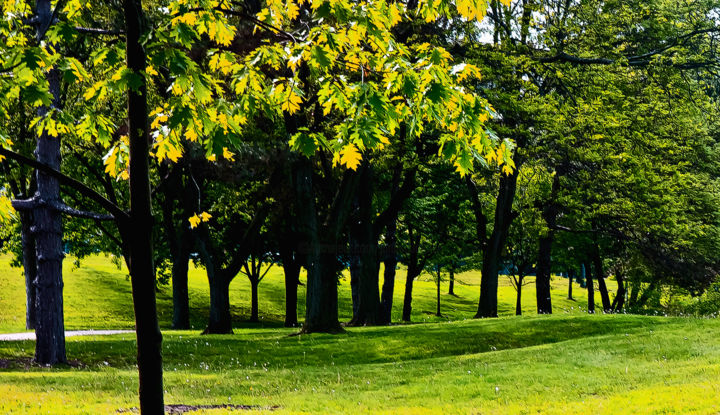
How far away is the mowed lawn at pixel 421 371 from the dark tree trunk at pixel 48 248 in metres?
0.87

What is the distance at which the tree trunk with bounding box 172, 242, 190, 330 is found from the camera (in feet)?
107

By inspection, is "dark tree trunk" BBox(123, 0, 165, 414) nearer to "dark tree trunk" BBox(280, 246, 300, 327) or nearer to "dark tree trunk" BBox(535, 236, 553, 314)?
"dark tree trunk" BBox(535, 236, 553, 314)

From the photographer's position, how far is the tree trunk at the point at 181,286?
107ft

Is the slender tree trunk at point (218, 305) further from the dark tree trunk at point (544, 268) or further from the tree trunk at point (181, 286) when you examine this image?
the dark tree trunk at point (544, 268)

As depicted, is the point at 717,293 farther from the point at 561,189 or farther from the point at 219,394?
the point at 219,394

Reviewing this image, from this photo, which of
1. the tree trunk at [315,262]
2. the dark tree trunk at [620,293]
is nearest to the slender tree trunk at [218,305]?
the tree trunk at [315,262]

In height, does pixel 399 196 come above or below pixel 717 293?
above

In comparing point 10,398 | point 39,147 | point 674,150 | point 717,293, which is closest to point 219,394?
point 10,398

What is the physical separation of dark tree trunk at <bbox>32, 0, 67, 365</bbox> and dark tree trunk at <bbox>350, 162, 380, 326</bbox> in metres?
13.1

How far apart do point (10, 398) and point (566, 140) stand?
21.9 m

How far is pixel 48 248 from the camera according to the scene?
17312mm

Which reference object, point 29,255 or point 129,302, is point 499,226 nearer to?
point 29,255

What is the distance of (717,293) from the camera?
34531 millimetres

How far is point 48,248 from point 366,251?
14.1 m
